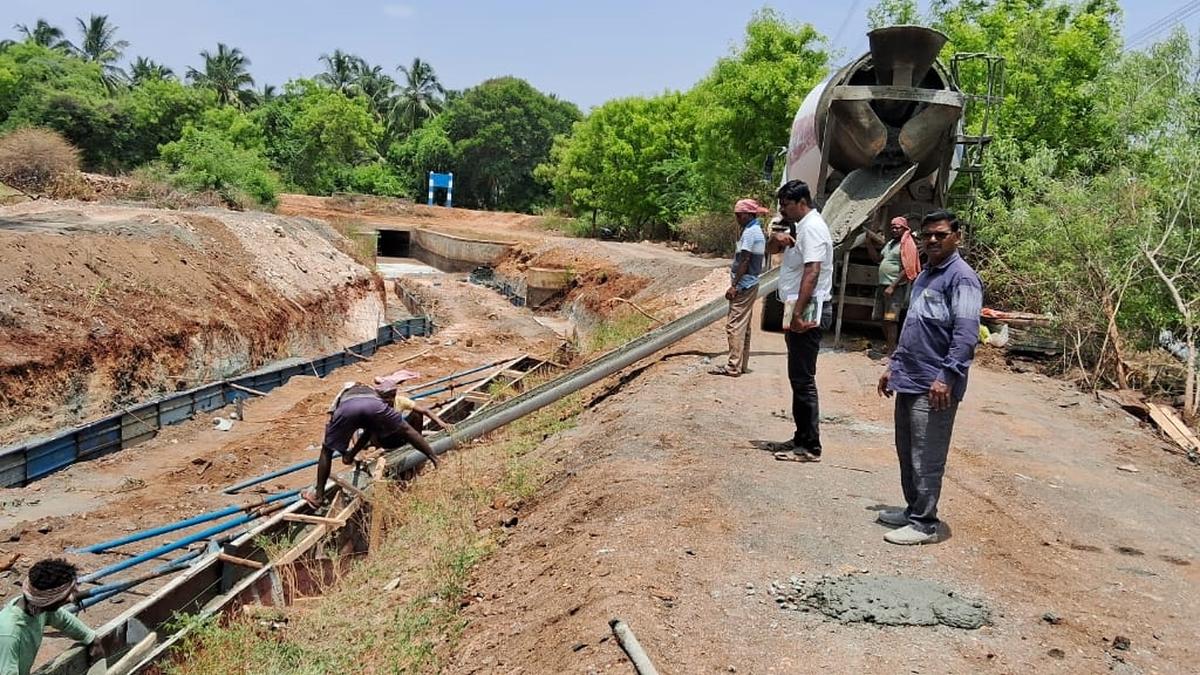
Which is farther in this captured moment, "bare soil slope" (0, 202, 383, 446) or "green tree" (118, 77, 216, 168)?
"green tree" (118, 77, 216, 168)

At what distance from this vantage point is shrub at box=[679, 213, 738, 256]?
29.1 meters

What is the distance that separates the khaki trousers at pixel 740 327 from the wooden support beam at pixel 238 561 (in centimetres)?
480

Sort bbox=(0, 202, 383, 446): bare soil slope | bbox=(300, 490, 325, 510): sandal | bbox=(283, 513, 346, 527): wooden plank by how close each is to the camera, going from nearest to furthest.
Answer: bbox=(283, 513, 346, 527): wooden plank < bbox=(300, 490, 325, 510): sandal < bbox=(0, 202, 383, 446): bare soil slope

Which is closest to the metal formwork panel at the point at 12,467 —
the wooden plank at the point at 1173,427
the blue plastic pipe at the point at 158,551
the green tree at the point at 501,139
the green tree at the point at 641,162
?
the blue plastic pipe at the point at 158,551

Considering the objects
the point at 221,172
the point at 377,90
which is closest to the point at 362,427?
the point at 221,172

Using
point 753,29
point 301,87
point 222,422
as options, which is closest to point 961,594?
point 222,422

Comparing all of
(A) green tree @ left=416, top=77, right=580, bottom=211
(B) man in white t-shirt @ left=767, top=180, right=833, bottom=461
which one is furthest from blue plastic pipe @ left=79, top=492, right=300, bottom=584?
(A) green tree @ left=416, top=77, right=580, bottom=211

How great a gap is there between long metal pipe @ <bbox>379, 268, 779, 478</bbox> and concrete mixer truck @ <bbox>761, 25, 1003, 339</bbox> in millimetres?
1474

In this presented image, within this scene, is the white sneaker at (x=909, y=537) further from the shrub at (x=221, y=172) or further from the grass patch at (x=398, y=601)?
the shrub at (x=221, y=172)

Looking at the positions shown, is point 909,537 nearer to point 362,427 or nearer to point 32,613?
point 32,613

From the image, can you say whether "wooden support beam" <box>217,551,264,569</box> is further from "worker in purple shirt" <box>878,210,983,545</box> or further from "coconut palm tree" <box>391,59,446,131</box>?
"coconut palm tree" <box>391,59,446,131</box>

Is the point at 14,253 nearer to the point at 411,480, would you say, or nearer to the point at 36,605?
the point at 411,480

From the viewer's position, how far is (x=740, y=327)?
29.3 feet

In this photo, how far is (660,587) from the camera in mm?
4285
